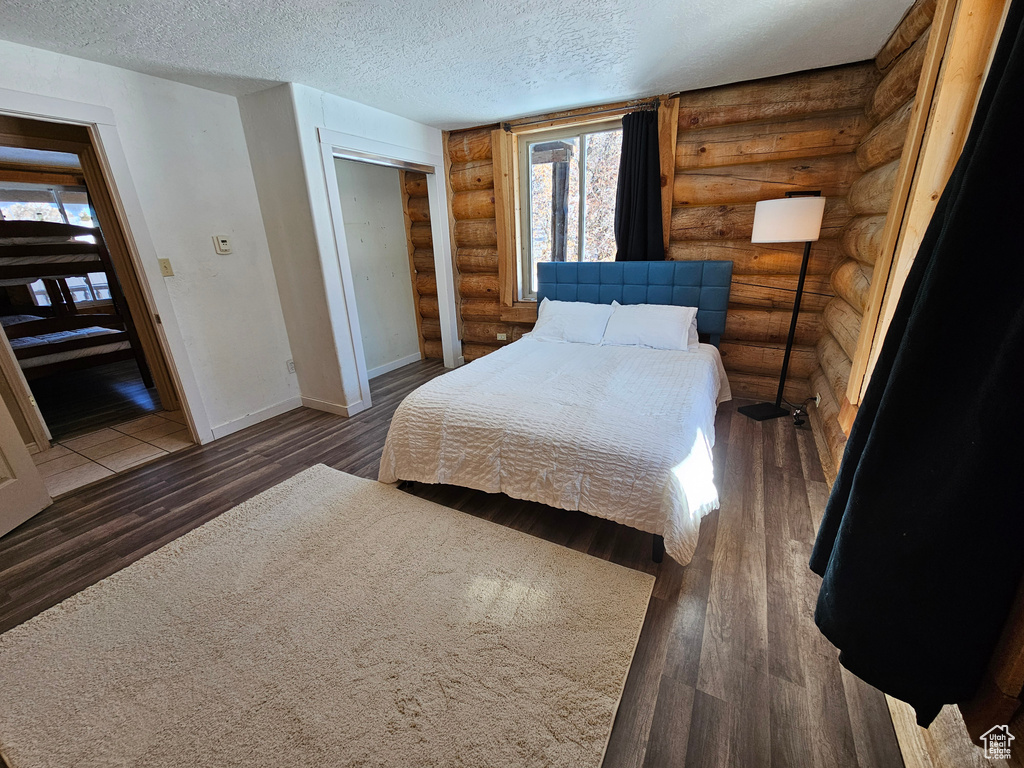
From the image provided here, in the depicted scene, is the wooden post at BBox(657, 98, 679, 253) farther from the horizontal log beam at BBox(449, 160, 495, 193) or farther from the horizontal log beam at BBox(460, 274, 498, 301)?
the horizontal log beam at BBox(460, 274, 498, 301)

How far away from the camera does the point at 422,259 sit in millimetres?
4707

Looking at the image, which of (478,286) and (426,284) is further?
(426,284)

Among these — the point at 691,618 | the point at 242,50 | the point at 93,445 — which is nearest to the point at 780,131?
the point at 691,618

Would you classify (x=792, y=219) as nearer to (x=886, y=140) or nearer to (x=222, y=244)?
(x=886, y=140)

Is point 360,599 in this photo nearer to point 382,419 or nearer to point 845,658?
point 845,658

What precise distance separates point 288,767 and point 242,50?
130 inches

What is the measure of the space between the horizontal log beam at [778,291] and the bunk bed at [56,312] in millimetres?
5806

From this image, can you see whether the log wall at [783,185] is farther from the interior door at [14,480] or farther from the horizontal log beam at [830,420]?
the interior door at [14,480]

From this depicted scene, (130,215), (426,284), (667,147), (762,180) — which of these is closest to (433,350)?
(426,284)

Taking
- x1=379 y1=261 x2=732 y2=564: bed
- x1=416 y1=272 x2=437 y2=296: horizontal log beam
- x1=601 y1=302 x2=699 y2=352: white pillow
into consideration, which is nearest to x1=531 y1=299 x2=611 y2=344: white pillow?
x1=601 y1=302 x2=699 y2=352: white pillow

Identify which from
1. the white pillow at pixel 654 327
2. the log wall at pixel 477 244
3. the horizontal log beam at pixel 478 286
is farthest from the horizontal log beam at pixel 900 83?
A: the horizontal log beam at pixel 478 286

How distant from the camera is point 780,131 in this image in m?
2.92

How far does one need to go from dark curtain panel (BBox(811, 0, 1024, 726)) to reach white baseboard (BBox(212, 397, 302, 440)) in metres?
3.74

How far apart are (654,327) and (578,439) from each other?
67.4 inches
